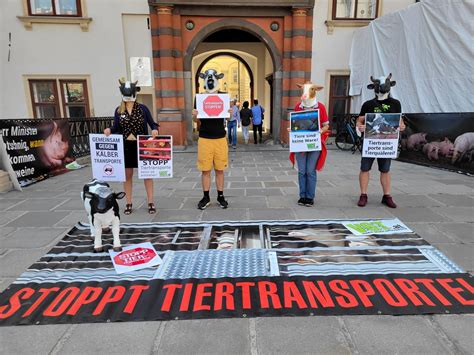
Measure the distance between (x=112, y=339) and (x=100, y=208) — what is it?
1.27 metres

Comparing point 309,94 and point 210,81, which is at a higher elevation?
point 210,81

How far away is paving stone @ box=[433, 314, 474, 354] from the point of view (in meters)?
1.96

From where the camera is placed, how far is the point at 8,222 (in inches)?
164

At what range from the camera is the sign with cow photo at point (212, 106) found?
426cm

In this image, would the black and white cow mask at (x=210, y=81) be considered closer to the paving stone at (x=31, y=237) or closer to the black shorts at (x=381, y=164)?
the black shorts at (x=381, y=164)

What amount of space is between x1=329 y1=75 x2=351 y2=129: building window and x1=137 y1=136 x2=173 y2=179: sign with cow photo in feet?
28.2

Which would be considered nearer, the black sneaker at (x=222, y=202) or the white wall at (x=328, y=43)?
the black sneaker at (x=222, y=202)

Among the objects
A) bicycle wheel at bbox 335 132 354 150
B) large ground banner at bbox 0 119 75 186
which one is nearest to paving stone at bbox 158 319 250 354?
large ground banner at bbox 0 119 75 186

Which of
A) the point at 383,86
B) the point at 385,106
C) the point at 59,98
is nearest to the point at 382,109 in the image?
the point at 385,106

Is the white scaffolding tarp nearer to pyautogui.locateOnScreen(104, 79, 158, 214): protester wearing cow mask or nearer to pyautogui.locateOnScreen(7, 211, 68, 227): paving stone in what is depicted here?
pyautogui.locateOnScreen(104, 79, 158, 214): protester wearing cow mask

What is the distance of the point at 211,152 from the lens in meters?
4.36

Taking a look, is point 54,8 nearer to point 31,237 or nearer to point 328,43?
point 328,43

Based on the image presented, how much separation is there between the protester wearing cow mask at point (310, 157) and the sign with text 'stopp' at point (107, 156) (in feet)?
8.03

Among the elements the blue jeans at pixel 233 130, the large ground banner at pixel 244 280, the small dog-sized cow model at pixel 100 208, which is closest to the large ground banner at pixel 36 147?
the large ground banner at pixel 244 280
